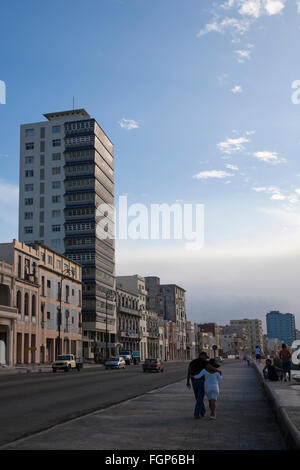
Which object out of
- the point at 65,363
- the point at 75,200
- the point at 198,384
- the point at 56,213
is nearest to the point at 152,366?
the point at 65,363

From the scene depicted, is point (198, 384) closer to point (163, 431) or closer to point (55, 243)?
point (163, 431)

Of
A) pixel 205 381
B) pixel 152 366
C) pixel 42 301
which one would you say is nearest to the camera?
pixel 205 381

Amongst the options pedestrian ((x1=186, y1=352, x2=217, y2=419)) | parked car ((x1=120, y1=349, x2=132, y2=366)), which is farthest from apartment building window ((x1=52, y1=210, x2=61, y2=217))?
pedestrian ((x1=186, y1=352, x2=217, y2=419))

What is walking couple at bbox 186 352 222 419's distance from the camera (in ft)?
43.8

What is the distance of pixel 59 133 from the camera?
110m

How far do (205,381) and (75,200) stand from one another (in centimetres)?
9353

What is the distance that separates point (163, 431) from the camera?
1164 centimetres

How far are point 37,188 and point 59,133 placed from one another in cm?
1205

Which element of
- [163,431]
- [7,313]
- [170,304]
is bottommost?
[163,431]

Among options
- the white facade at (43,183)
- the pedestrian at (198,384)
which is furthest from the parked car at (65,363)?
the white facade at (43,183)

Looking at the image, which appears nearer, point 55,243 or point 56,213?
point 55,243

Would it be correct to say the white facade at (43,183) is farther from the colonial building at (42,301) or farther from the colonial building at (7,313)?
the colonial building at (7,313)

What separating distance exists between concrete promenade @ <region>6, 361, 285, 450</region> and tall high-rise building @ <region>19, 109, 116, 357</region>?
3269 inches
